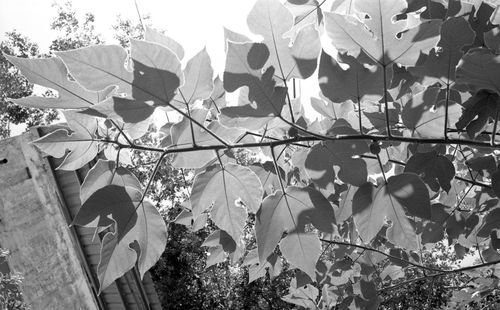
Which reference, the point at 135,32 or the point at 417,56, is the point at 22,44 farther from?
the point at 417,56

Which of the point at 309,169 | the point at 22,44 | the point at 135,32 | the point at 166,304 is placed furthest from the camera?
the point at 22,44

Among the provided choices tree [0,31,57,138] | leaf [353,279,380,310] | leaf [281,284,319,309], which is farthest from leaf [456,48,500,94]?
tree [0,31,57,138]

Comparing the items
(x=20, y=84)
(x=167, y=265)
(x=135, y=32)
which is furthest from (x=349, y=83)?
(x=20, y=84)

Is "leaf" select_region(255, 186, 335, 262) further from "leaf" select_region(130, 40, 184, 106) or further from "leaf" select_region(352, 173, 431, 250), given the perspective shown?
"leaf" select_region(130, 40, 184, 106)

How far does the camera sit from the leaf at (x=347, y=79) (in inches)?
19.5

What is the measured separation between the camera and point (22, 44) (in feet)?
34.9

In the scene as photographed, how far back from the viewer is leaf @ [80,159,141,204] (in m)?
0.60

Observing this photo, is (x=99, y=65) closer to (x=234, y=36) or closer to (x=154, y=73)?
(x=154, y=73)

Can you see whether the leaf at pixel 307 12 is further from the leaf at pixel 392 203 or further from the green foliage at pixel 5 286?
the green foliage at pixel 5 286

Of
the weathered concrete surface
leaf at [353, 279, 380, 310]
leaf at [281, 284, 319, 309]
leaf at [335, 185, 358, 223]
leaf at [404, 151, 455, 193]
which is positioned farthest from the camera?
the weathered concrete surface

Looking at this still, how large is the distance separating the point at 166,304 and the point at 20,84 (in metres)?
6.02

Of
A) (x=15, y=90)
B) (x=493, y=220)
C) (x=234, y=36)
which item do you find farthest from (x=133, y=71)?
(x=15, y=90)

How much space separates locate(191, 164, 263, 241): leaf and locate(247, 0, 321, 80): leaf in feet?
0.47

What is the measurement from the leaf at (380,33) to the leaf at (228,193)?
19 cm
